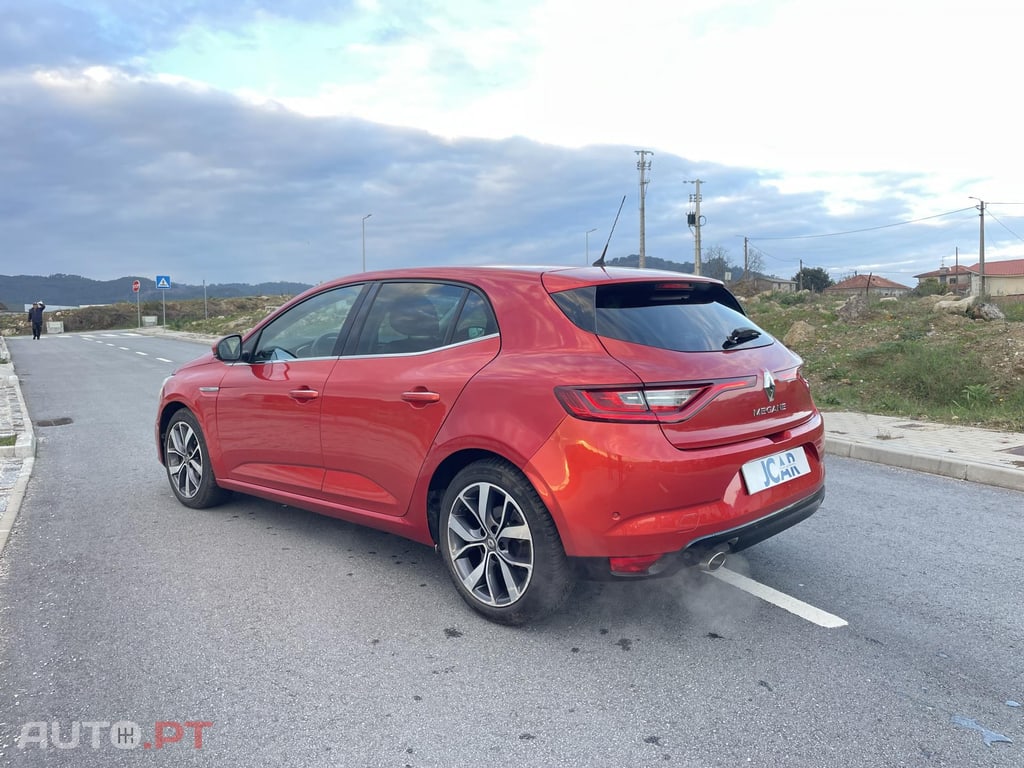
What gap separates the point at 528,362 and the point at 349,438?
52.3 inches

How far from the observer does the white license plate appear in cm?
352

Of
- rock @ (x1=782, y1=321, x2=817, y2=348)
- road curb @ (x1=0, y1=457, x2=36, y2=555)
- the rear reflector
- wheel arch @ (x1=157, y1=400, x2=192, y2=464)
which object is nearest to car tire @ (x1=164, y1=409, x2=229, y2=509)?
wheel arch @ (x1=157, y1=400, x2=192, y2=464)

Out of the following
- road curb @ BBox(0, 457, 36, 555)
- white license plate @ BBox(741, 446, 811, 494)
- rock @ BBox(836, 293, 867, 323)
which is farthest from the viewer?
rock @ BBox(836, 293, 867, 323)

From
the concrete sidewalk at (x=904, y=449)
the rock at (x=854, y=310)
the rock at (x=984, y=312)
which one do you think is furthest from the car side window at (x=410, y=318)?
the rock at (x=854, y=310)

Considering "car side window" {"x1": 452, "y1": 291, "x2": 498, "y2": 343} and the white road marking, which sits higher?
"car side window" {"x1": 452, "y1": 291, "x2": 498, "y2": 343}

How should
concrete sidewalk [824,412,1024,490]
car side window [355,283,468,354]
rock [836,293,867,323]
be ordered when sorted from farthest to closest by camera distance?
rock [836,293,867,323]
concrete sidewalk [824,412,1024,490]
car side window [355,283,468,354]

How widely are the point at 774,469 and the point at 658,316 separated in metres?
0.91

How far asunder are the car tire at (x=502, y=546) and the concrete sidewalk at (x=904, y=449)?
3.42m

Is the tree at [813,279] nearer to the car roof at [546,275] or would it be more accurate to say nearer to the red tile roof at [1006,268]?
the red tile roof at [1006,268]

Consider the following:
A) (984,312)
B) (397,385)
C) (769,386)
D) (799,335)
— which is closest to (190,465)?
(397,385)

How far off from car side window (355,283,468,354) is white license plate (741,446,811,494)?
163 cm

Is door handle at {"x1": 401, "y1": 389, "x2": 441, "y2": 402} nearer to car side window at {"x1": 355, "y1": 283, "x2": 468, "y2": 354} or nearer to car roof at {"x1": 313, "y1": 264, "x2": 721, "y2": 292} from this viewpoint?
car side window at {"x1": 355, "y1": 283, "x2": 468, "y2": 354}

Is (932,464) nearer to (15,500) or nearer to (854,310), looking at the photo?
(15,500)

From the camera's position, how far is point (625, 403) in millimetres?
3297
